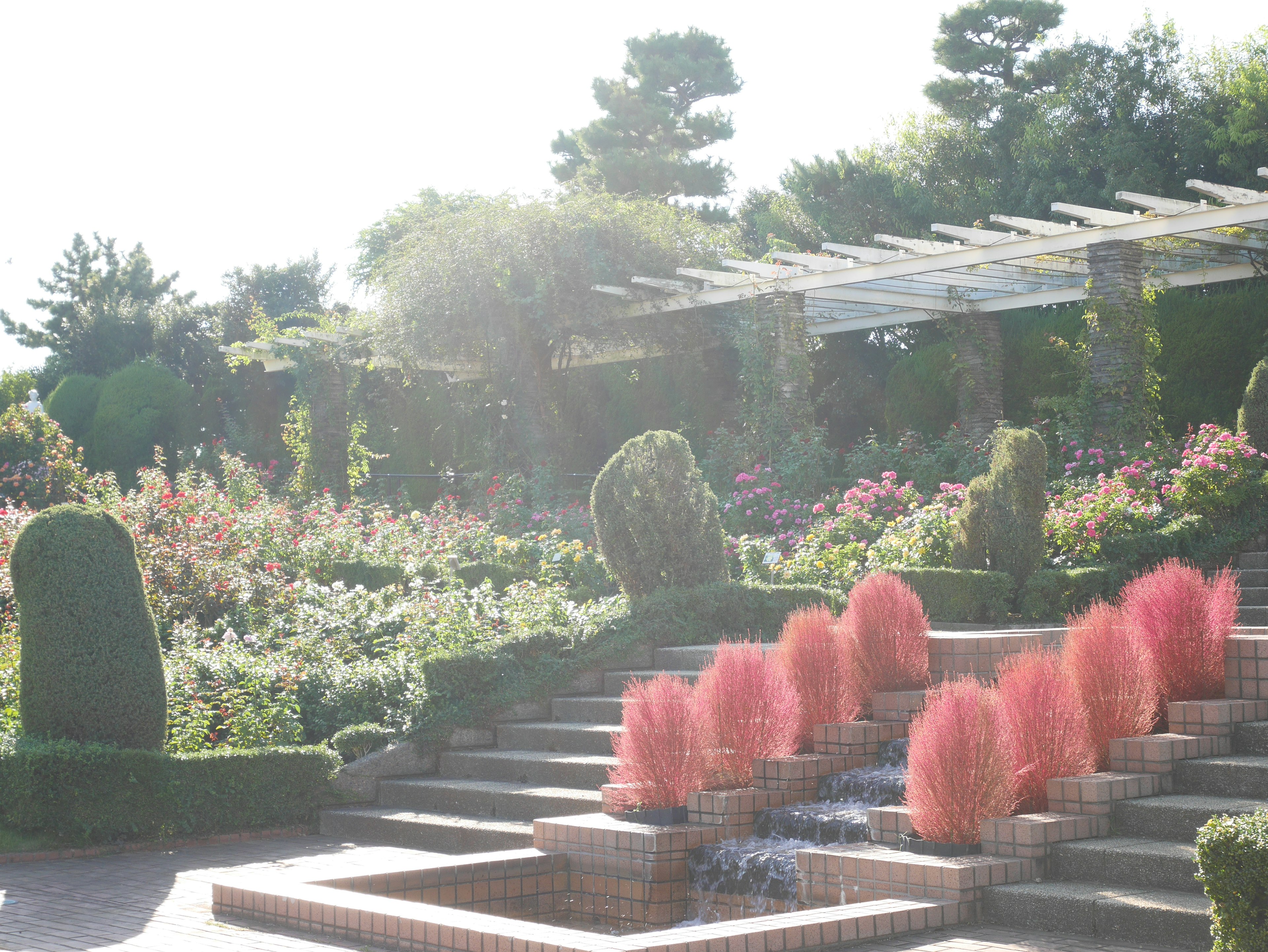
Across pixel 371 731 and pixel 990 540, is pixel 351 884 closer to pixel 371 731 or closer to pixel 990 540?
pixel 371 731

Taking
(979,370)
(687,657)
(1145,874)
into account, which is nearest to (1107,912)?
(1145,874)

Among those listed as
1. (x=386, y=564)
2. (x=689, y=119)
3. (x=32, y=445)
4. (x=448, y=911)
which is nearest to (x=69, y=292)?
(x=689, y=119)

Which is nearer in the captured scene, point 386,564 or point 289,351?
point 386,564

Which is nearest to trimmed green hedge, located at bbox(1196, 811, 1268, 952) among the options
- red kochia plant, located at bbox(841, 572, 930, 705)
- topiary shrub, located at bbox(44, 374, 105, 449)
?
red kochia plant, located at bbox(841, 572, 930, 705)

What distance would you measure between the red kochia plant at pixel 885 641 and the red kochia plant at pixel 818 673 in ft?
0.42

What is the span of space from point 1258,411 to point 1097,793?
23.3ft

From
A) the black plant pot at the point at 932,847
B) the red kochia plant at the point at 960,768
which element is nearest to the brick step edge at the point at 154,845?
the black plant pot at the point at 932,847

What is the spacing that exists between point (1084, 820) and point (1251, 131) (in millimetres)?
16442

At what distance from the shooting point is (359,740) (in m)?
7.50

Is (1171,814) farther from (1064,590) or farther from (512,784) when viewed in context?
(1064,590)

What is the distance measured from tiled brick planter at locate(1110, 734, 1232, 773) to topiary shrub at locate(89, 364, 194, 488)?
2218 cm

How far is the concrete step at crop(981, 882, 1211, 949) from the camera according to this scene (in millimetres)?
3809

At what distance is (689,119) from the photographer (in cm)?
2945

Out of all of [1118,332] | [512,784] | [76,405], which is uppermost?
[76,405]
